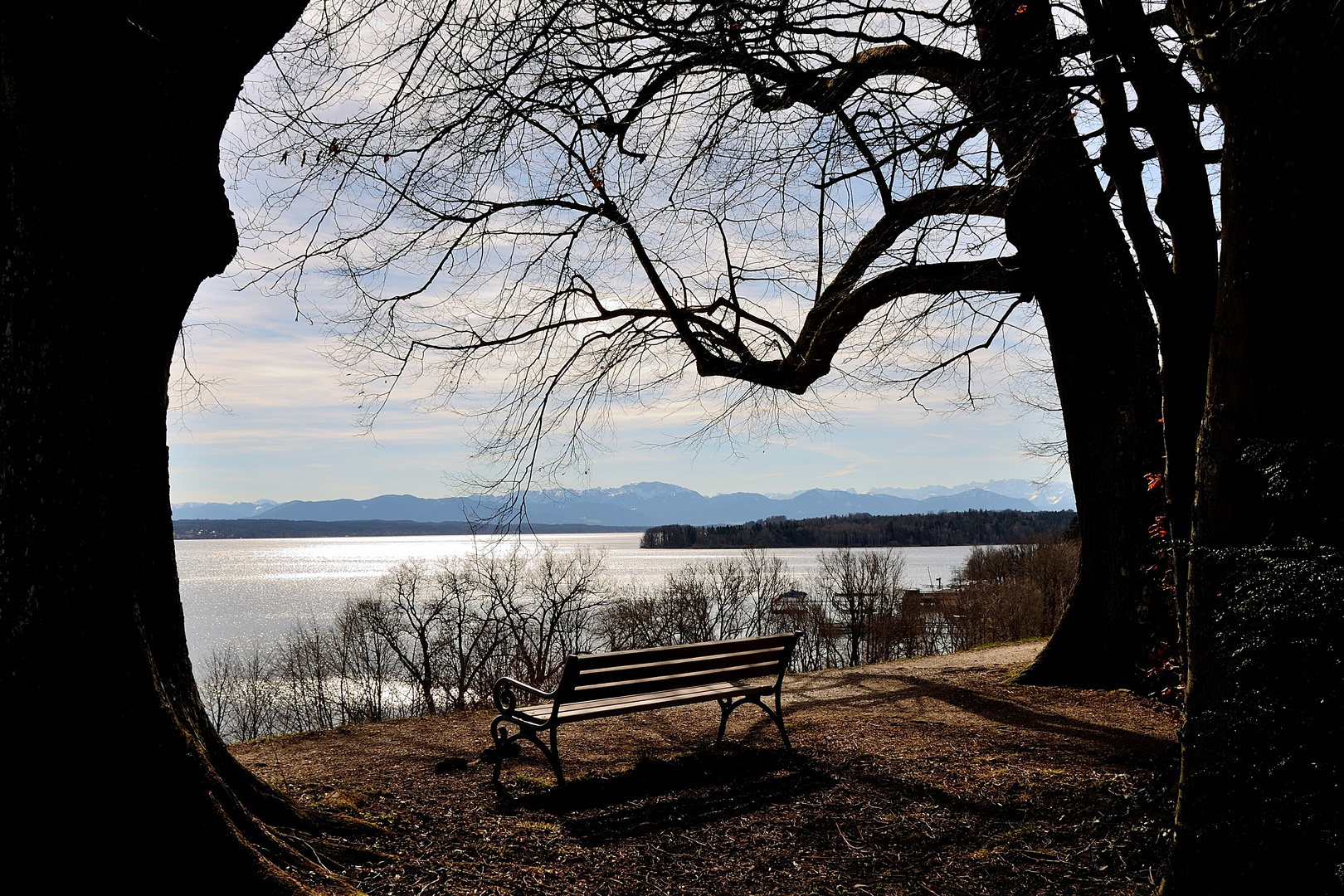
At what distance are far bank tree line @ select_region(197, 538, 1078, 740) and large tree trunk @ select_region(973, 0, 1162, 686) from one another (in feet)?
85.4

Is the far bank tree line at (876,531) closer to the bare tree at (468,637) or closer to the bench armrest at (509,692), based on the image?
the bare tree at (468,637)

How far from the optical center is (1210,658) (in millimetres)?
3256

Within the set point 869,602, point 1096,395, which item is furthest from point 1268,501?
point 869,602

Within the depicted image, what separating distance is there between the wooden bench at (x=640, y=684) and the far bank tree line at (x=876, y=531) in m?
79.2

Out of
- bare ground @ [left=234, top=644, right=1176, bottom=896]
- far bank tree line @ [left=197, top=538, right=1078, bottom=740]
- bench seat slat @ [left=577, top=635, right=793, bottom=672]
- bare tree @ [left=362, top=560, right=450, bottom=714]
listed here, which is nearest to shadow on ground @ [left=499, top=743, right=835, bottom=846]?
bare ground @ [left=234, top=644, right=1176, bottom=896]

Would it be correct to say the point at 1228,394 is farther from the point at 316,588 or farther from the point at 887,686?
the point at 316,588

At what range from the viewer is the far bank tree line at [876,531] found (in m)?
96.3

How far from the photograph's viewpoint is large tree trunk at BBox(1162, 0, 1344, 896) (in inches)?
109

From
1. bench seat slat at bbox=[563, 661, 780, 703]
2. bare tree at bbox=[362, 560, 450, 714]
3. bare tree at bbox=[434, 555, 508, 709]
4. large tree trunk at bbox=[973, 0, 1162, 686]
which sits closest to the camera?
bench seat slat at bbox=[563, 661, 780, 703]

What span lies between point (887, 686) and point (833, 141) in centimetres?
622

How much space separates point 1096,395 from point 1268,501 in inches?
233

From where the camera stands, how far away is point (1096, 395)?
8719 millimetres

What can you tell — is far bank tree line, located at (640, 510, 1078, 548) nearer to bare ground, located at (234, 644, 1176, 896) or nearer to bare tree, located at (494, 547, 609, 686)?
bare tree, located at (494, 547, 609, 686)

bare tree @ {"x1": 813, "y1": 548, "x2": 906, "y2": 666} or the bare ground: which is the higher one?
the bare ground
